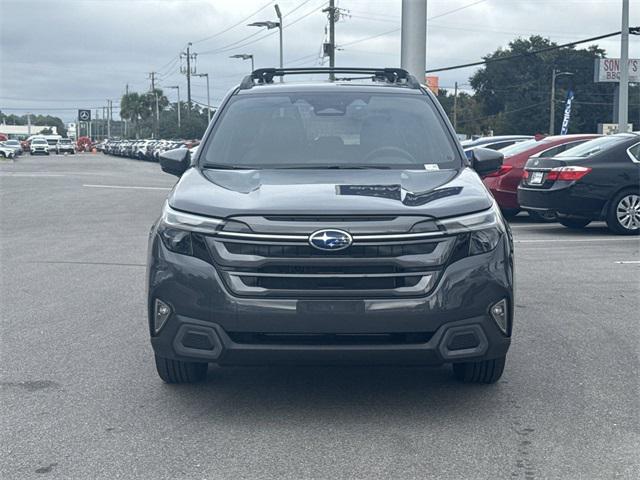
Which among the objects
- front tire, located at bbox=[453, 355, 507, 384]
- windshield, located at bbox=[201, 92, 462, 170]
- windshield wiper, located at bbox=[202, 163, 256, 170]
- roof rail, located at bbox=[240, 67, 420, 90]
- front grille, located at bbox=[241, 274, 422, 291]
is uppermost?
roof rail, located at bbox=[240, 67, 420, 90]

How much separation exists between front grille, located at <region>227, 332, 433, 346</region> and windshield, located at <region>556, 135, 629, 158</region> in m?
10.1

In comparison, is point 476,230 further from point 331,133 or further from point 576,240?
point 576,240

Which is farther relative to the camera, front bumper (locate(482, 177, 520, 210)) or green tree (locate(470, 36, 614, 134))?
green tree (locate(470, 36, 614, 134))

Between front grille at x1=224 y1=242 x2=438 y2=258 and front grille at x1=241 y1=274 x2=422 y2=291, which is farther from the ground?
front grille at x1=224 y1=242 x2=438 y2=258

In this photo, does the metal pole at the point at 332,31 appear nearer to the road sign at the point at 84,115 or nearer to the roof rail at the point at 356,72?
the roof rail at the point at 356,72

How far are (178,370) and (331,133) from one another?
1.81 metres

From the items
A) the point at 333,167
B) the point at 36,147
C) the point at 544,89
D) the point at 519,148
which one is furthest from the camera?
the point at 544,89

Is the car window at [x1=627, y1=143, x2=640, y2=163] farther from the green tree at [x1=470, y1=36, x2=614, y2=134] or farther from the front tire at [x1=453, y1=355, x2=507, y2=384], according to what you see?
the green tree at [x1=470, y1=36, x2=614, y2=134]

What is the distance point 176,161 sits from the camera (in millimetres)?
6668

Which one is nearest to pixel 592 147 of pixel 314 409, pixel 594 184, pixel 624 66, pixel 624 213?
pixel 594 184

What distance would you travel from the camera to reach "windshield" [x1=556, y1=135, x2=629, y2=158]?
1455cm

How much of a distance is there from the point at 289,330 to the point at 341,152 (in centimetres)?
175

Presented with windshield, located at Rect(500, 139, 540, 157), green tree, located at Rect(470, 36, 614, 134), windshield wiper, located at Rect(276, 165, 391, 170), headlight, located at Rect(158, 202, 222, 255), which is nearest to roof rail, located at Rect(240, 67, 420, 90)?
windshield wiper, located at Rect(276, 165, 391, 170)

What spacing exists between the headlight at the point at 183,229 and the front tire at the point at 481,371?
162 centimetres
